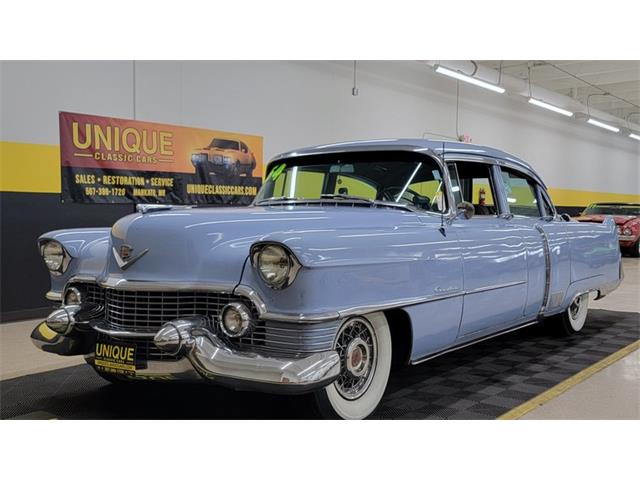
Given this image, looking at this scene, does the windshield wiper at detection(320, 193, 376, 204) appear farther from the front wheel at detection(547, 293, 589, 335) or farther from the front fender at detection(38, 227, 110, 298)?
the front wheel at detection(547, 293, 589, 335)

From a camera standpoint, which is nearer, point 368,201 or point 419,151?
point 368,201

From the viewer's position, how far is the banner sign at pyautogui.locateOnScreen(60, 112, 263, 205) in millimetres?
6770

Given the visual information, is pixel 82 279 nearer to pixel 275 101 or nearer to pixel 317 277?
pixel 317 277

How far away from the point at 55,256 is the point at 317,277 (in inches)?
75.7

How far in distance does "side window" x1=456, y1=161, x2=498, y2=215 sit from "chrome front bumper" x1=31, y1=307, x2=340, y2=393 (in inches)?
80.7

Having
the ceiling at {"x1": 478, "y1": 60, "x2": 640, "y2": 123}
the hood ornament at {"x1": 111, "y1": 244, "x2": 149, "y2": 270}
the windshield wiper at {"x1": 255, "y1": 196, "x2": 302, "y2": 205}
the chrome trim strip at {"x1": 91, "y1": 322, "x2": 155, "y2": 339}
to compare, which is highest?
the ceiling at {"x1": 478, "y1": 60, "x2": 640, "y2": 123}

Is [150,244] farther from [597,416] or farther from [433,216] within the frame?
[597,416]

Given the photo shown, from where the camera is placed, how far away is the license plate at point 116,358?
276 cm

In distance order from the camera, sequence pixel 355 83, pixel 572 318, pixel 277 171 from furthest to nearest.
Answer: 1. pixel 355 83
2. pixel 572 318
3. pixel 277 171

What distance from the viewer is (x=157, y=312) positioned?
2826mm

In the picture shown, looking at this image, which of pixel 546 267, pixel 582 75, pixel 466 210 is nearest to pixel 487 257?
pixel 466 210

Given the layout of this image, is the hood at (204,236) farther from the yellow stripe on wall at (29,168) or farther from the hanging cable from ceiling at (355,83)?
the hanging cable from ceiling at (355,83)

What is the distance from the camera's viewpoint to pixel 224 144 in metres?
8.38

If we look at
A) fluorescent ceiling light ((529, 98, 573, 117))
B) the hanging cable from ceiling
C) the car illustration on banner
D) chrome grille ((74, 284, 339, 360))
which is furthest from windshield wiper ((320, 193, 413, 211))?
fluorescent ceiling light ((529, 98, 573, 117))
